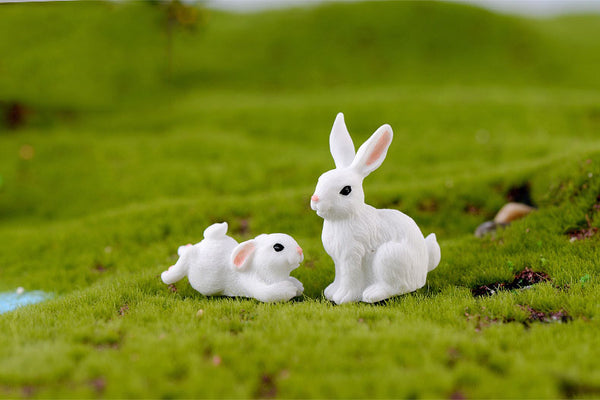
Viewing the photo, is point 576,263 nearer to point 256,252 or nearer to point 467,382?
point 467,382

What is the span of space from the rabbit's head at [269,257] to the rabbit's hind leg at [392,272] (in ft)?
3.20

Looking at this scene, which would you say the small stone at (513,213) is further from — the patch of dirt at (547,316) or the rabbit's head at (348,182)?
the rabbit's head at (348,182)

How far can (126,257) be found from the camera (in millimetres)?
9094

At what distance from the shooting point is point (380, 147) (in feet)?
18.9

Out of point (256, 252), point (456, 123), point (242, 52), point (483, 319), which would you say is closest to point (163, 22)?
point (242, 52)

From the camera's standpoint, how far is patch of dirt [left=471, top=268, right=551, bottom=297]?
6.28m

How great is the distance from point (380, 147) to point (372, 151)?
0.12m

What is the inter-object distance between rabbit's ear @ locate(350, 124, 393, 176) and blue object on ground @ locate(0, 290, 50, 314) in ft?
17.4

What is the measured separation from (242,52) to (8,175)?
697 inches

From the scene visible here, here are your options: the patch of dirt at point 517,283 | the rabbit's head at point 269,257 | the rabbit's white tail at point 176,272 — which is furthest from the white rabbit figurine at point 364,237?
the rabbit's white tail at point 176,272

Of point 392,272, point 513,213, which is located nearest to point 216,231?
point 392,272

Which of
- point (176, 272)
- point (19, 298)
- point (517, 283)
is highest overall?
point (517, 283)

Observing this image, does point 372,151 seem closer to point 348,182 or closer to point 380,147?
point 380,147

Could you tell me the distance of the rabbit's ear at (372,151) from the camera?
5.66 meters
